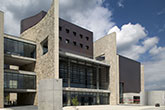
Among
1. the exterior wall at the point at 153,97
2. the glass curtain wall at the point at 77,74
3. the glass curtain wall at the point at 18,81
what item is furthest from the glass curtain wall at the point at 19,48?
the exterior wall at the point at 153,97

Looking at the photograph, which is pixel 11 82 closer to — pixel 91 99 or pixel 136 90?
pixel 91 99

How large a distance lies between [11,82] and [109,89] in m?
24.9

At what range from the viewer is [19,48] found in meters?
38.7

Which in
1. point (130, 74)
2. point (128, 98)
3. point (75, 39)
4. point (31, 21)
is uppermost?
point (31, 21)

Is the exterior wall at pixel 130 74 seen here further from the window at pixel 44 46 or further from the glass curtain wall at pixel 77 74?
the window at pixel 44 46

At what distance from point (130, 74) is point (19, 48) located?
112 ft

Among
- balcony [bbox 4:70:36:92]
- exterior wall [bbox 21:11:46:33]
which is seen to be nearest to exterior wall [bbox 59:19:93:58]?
exterior wall [bbox 21:11:46:33]

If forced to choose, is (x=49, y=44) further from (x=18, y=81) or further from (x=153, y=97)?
(x=153, y=97)

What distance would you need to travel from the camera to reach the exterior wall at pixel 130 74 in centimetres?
5156

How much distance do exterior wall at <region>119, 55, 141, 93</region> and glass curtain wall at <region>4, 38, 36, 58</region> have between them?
24056 mm

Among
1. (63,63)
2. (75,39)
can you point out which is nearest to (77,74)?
(63,63)

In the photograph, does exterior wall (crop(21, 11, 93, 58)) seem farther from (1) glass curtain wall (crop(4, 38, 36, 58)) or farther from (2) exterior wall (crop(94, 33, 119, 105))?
(1) glass curtain wall (crop(4, 38, 36, 58))

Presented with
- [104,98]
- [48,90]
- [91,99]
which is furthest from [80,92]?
[48,90]

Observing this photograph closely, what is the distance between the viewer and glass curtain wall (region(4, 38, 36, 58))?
36.5 meters
